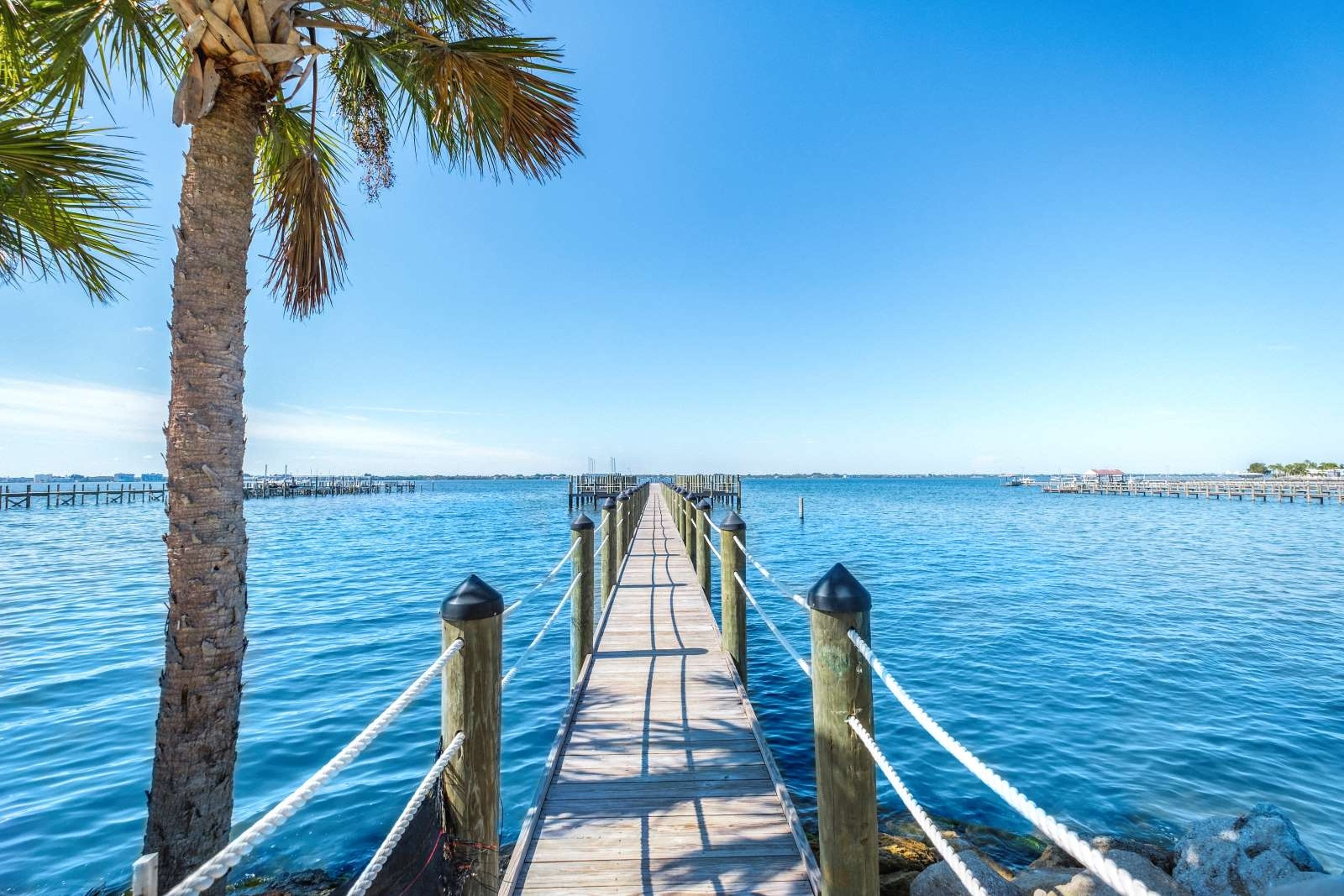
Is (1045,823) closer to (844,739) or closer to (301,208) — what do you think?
(844,739)

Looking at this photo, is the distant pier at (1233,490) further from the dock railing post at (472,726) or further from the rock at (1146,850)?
the dock railing post at (472,726)

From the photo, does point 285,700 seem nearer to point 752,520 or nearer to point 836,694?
point 836,694

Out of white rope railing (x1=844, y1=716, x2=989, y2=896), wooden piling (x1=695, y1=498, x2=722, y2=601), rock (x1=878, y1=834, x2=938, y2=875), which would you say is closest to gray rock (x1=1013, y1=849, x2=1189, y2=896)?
rock (x1=878, y1=834, x2=938, y2=875)

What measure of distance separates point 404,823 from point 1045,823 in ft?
5.86

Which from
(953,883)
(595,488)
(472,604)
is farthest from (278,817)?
(595,488)

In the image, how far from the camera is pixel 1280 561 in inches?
794

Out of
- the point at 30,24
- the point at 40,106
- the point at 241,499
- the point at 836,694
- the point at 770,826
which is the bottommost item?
the point at 770,826

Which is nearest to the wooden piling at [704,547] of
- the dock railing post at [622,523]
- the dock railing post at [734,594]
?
the dock railing post at [622,523]

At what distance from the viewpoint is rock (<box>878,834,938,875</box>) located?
15.1 ft

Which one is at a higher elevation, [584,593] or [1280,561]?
[584,593]

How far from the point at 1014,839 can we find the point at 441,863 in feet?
17.6

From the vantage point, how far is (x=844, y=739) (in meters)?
2.30

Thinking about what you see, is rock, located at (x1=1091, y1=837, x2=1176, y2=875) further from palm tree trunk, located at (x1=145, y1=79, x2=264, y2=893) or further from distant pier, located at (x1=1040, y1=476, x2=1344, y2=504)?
distant pier, located at (x1=1040, y1=476, x2=1344, y2=504)

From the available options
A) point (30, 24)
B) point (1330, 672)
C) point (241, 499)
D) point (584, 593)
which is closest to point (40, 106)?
point (30, 24)
